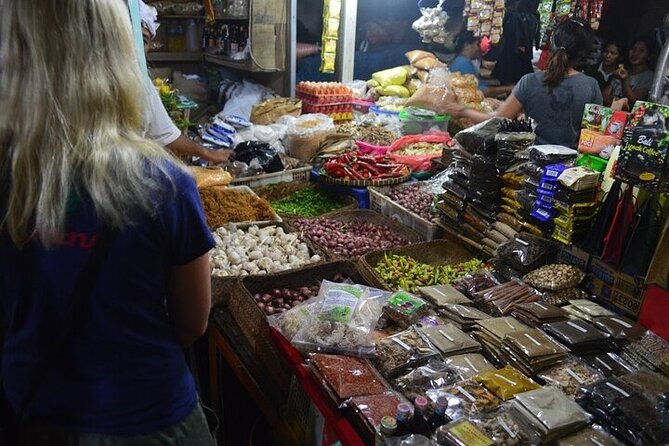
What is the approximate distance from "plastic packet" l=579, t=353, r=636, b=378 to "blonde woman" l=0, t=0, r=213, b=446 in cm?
139

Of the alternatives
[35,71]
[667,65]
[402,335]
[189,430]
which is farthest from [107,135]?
[667,65]

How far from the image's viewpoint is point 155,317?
50.3 inches

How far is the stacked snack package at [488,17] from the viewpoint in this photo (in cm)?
554

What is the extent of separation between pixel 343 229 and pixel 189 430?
2.21m

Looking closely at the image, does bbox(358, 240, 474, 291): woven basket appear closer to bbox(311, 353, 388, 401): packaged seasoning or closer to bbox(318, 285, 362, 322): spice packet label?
bbox(318, 285, 362, 322): spice packet label

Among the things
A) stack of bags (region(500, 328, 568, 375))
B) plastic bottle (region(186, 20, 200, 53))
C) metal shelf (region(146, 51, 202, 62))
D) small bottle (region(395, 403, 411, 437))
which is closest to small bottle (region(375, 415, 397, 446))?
small bottle (region(395, 403, 411, 437))

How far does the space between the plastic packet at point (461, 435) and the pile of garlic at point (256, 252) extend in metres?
1.46

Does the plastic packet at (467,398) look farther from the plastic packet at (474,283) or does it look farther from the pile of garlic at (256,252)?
the pile of garlic at (256,252)

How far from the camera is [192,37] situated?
22.8 ft

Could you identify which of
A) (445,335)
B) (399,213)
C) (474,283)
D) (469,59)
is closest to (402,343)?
(445,335)

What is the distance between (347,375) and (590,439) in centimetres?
76

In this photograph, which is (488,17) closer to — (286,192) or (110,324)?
(286,192)

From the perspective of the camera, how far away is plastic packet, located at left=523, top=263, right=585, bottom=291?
229 cm

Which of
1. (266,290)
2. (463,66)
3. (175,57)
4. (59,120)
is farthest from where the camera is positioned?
(175,57)
